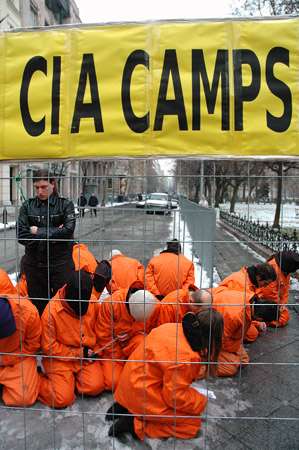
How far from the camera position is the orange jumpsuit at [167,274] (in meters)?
3.96

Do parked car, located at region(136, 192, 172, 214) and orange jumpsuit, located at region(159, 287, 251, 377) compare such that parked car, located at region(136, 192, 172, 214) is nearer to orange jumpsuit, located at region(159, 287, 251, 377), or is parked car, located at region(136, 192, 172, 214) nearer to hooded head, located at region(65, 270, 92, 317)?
hooded head, located at region(65, 270, 92, 317)

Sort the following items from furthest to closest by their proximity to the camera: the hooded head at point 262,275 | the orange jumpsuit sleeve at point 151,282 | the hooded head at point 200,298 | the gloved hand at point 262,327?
the gloved hand at point 262,327 → the orange jumpsuit sleeve at point 151,282 → the hooded head at point 262,275 → the hooded head at point 200,298

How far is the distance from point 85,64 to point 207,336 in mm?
1860

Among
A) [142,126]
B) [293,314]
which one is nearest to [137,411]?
[142,126]

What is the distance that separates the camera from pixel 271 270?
12.4ft

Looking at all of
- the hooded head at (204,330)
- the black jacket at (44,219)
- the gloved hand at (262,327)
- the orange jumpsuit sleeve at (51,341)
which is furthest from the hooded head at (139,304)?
the gloved hand at (262,327)

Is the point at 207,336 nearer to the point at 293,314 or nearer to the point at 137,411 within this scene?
the point at 137,411

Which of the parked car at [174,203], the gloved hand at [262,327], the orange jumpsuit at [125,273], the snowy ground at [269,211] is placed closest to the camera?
the snowy ground at [269,211]

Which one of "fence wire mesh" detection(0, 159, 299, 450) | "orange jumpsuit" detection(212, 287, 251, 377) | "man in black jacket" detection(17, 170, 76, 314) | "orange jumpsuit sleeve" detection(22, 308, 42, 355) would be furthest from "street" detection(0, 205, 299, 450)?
"orange jumpsuit sleeve" detection(22, 308, 42, 355)

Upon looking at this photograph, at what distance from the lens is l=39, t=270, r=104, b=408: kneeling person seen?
9.09ft

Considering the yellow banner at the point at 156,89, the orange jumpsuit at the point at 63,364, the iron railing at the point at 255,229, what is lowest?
→ the orange jumpsuit at the point at 63,364

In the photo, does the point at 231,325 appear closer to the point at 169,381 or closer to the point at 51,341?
the point at 169,381

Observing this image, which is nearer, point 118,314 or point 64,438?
point 64,438

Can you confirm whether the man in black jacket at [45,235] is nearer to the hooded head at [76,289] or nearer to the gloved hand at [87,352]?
the hooded head at [76,289]
